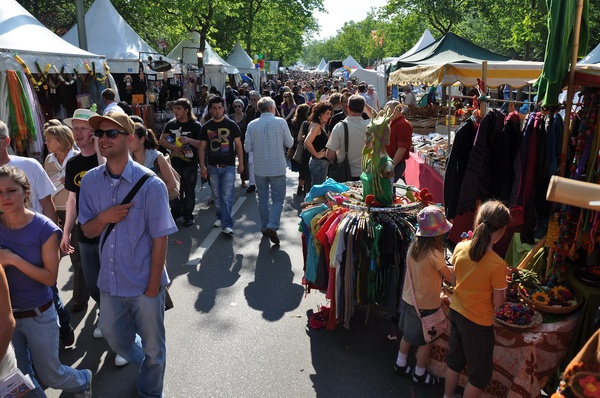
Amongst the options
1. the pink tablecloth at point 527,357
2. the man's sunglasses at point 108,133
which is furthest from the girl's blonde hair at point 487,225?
the man's sunglasses at point 108,133

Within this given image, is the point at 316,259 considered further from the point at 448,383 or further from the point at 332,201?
the point at 448,383

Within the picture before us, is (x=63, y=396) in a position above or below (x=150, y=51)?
below

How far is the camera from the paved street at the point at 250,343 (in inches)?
151

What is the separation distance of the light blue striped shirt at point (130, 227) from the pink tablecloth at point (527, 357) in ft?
8.24

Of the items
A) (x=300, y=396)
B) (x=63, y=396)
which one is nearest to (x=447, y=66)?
(x=300, y=396)

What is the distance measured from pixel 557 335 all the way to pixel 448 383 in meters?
0.93

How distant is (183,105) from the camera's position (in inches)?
304

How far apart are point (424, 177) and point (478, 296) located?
19.1 feet

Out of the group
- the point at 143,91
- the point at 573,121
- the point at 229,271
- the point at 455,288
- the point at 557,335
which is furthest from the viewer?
the point at 143,91

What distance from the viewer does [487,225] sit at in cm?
312

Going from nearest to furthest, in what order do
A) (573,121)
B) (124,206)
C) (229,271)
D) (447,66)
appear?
1. (124,206)
2. (573,121)
3. (229,271)
4. (447,66)

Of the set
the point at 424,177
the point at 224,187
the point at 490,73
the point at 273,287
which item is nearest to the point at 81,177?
the point at 273,287

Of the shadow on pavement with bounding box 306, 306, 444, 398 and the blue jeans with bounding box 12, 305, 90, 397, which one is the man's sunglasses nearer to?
the blue jeans with bounding box 12, 305, 90, 397

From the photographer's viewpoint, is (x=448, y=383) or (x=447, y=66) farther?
(x=447, y=66)
